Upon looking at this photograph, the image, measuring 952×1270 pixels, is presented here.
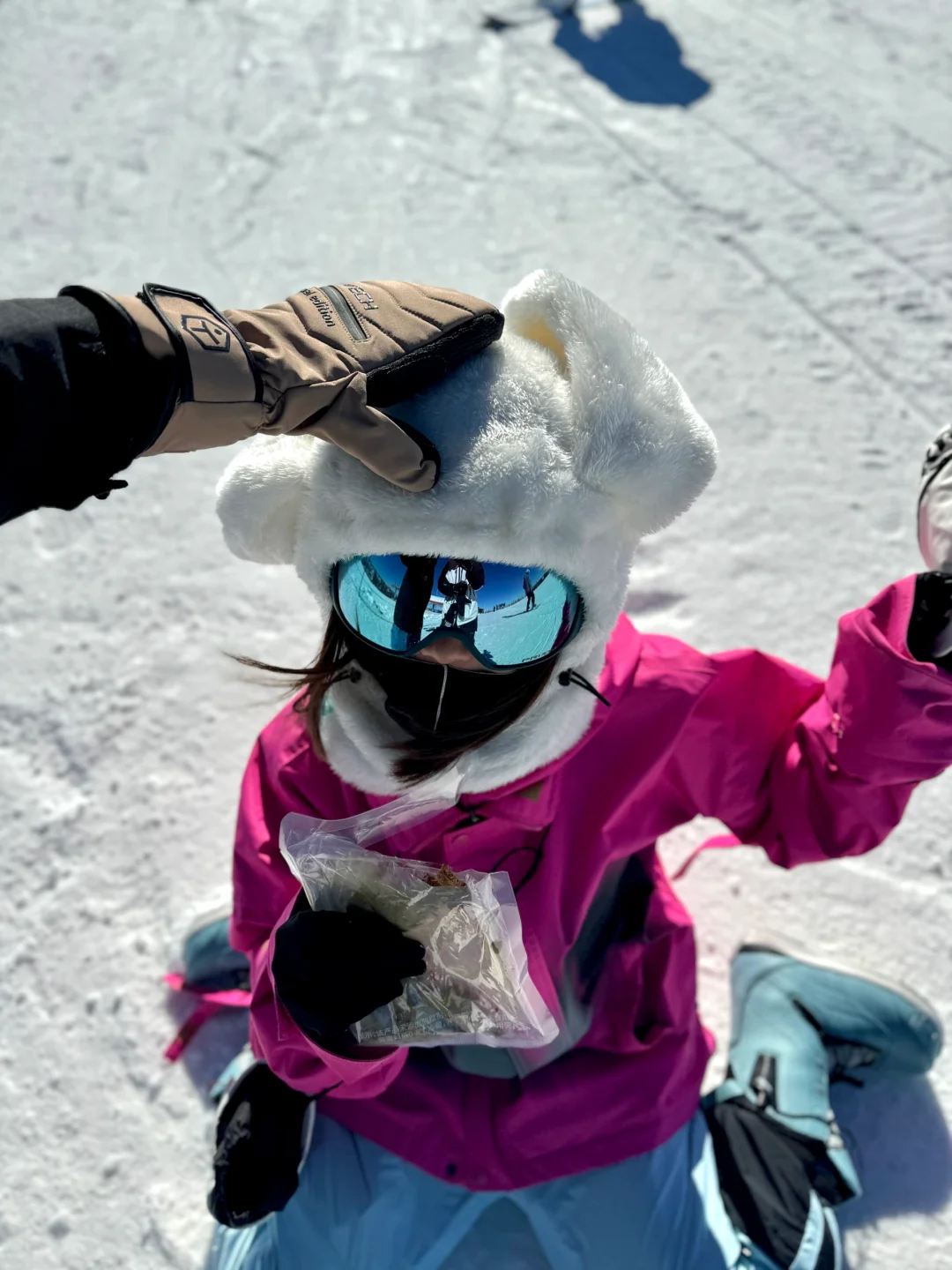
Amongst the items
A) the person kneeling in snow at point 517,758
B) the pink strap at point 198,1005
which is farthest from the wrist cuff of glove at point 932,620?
the pink strap at point 198,1005

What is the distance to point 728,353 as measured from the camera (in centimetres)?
235

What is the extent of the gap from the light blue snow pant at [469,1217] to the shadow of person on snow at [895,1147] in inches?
10.7

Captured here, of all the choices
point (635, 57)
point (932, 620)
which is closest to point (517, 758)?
point (932, 620)

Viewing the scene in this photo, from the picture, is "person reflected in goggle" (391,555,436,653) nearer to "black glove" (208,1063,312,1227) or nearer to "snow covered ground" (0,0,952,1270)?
"black glove" (208,1063,312,1227)

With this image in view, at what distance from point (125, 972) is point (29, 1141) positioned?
0.27 metres

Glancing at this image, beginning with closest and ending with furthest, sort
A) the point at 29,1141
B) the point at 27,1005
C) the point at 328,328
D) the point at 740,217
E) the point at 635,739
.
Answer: the point at 328,328
the point at 635,739
the point at 29,1141
the point at 27,1005
the point at 740,217

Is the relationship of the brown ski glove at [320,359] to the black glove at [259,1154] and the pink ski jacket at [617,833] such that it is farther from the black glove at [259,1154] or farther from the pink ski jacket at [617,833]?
the black glove at [259,1154]

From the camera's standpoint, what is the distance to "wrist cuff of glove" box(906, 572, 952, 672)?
1077 millimetres

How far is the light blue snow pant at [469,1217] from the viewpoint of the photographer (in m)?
1.27

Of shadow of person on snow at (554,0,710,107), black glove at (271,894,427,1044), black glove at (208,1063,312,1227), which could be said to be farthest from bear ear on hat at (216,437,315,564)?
shadow of person on snow at (554,0,710,107)

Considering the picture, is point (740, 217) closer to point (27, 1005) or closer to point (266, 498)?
point (266, 498)

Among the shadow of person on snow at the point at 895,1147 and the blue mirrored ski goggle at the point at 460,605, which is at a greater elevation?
the blue mirrored ski goggle at the point at 460,605

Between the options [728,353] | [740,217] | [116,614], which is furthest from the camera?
[740,217]

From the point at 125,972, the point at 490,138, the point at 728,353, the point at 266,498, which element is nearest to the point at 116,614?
the point at 125,972
